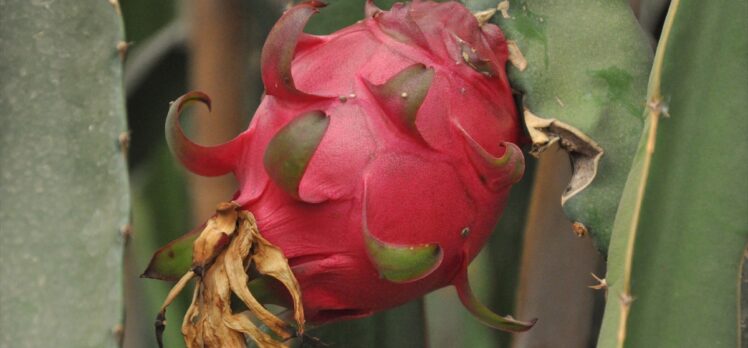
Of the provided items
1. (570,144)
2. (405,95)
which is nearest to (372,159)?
(405,95)

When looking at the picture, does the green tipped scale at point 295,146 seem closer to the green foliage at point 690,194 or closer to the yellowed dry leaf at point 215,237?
the yellowed dry leaf at point 215,237

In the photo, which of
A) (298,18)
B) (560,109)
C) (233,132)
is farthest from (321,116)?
(233,132)

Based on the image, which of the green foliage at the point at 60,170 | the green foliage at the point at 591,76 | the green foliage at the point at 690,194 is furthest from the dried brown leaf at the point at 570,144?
the green foliage at the point at 60,170

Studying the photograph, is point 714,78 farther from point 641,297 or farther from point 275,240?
point 275,240

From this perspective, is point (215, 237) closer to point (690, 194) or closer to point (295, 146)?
point (295, 146)

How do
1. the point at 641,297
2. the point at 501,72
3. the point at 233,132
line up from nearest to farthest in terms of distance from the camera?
1. the point at 641,297
2. the point at 501,72
3. the point at 233,132

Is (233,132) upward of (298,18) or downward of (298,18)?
downward

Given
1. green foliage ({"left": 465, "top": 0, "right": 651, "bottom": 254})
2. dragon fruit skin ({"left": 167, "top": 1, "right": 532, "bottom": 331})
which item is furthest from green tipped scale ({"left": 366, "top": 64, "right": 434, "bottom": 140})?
green foliage ({"left": 465, "top": 0, "right": 651, "bottom": 254})
